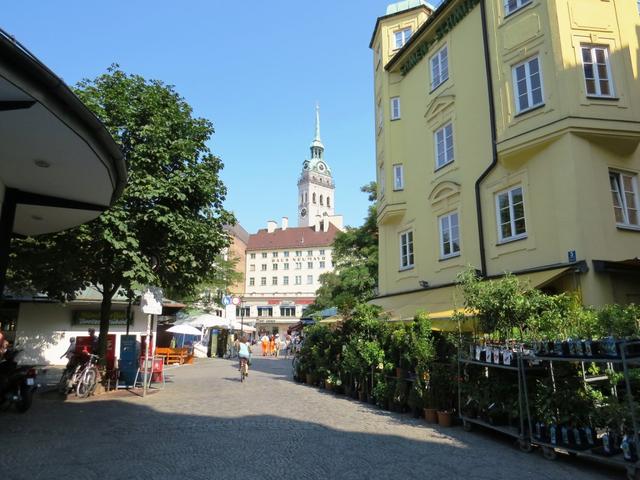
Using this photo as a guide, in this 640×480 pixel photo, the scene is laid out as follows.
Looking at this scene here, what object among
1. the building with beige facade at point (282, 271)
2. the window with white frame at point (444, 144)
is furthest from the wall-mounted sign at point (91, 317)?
the building with beige facade at point (282, 271)

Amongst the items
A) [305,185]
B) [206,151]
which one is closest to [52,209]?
[206,151]

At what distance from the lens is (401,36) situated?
2281 cm

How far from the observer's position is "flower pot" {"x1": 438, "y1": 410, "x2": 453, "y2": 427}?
31.3ft

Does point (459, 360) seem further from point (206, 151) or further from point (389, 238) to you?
point (389, 238)

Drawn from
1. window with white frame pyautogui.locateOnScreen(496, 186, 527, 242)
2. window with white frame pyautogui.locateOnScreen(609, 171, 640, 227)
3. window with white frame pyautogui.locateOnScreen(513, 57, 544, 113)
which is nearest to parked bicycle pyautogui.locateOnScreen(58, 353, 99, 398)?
window with white frame pyautogui.locateOnScreen(496, 186, 527, 242)

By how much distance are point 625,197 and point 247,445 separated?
447 inches

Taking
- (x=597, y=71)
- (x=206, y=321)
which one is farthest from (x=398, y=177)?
(x=206, y=321)

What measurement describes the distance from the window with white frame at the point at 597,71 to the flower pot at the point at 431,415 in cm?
914

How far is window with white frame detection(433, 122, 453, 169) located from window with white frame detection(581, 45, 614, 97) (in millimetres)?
4997

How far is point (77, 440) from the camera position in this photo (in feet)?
26.8

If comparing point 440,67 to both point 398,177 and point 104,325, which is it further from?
point 104,325

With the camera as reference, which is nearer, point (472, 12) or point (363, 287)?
point (472, 12)

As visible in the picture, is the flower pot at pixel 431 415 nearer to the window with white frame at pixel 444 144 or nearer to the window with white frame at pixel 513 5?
the window with white frame at pixel 444 144

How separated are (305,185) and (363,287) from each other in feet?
377
